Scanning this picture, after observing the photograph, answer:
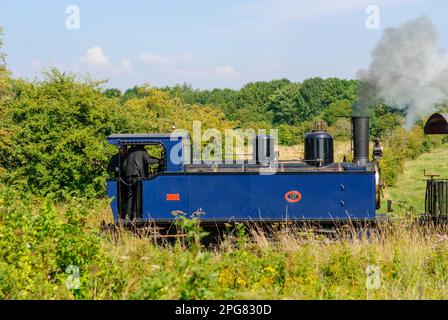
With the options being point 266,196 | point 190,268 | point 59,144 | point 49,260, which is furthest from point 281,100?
point 190,268

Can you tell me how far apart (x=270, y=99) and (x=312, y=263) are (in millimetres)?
71370

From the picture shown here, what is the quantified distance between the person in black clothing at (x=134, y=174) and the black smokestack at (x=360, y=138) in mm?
4198

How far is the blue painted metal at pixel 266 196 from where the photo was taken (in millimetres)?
12391

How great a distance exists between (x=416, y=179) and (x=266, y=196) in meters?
20.3

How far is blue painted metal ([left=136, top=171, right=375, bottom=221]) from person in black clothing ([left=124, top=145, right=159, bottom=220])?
197 millimetres

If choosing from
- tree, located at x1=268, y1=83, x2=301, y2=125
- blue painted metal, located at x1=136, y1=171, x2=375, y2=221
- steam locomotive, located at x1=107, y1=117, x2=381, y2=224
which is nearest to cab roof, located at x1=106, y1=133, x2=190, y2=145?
steam locomotive, located at x1=107, y1=117, x2=381, y2=224

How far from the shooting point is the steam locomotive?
40.6 ft

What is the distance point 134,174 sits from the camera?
1239 cm

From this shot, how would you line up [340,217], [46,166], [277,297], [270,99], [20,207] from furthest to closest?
[270,99], [46,166], [340,217], [20,207], [277,297]

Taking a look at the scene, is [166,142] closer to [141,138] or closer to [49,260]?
[141,138]

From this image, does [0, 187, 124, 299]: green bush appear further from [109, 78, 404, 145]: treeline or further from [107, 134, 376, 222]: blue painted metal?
[109, 78, 404, 145]: treeline
